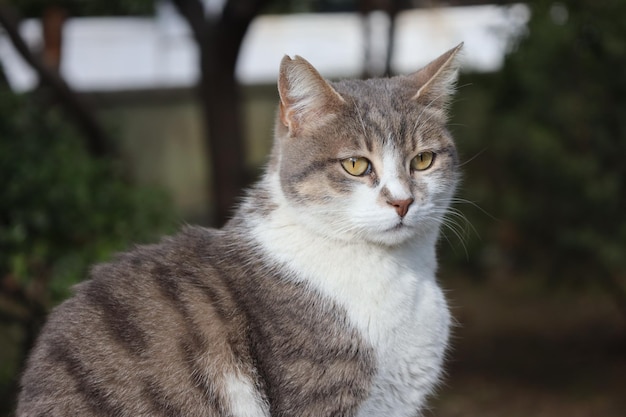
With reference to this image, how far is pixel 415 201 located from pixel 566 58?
136 inches

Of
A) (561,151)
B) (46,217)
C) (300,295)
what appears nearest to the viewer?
(300,295)

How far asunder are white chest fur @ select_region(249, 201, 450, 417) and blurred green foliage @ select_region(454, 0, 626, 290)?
2443 mm

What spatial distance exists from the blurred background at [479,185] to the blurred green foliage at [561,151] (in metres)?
0.01

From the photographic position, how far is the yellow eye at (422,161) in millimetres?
2807

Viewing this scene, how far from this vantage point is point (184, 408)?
2.55 metres

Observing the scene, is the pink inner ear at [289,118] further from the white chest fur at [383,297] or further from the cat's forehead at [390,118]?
the white chest fur at [383,297]

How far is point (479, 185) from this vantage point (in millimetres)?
6465

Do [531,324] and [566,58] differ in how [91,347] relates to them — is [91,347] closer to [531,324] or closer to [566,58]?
[566,58]

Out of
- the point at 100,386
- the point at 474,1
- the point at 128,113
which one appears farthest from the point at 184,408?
the point at 128,113

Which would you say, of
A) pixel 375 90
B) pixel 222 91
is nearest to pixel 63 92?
pixel 222 91

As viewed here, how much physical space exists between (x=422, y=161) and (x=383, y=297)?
48 cm

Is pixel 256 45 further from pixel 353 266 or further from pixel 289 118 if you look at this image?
pixel 353 266

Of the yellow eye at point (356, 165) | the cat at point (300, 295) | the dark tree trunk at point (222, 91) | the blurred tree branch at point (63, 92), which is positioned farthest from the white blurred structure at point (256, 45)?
the yellow eye at point (356, 165)

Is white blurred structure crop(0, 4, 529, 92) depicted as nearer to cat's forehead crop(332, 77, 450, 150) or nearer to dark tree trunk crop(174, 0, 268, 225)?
dark tree trunk crop(174, 0, 268, 225)
